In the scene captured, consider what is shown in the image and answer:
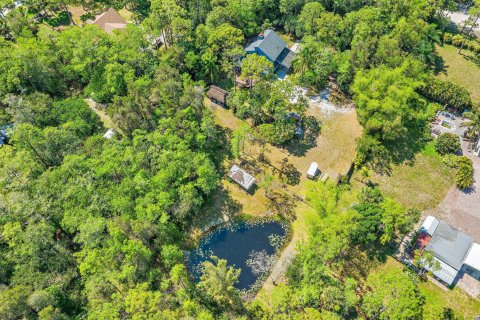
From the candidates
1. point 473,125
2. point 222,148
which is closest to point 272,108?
point 222,148

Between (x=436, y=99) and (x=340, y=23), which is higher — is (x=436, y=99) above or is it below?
below

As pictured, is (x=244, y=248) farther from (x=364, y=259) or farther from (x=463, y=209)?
(x=463, y=209)

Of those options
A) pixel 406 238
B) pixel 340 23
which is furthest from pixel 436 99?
pixel 406 238

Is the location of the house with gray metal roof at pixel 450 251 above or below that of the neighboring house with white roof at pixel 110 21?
below

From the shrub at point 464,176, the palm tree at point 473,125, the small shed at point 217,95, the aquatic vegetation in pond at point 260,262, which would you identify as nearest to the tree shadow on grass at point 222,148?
the small shed at point 217,95

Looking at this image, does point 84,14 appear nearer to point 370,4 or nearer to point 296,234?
point 370,4

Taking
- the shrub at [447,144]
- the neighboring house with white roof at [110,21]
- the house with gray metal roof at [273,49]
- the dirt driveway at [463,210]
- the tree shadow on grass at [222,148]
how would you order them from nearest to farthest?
the dirt driveway at [463,210] < the shrub at [447,144] < the tree shadow on grass at [222,148] < the house with gray metal roof at [273,49] < the neighboring house with white roof at [110,21]

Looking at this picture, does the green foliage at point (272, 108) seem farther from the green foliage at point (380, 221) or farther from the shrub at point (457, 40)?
the shrub at point (457, 40)
